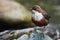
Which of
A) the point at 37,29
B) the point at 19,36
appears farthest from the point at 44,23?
the point at 19,36

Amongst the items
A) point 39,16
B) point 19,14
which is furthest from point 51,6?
point 19,14

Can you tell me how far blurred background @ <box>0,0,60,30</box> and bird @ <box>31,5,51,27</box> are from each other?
0.03 metres

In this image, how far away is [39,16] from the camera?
1.35 m

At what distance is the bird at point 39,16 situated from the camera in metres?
1.33

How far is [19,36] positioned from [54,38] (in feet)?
0.94

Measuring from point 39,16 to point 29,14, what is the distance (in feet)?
0.27

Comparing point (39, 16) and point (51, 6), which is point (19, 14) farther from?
point (51, 6)

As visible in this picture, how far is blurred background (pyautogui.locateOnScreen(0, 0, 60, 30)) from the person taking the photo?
130 cm

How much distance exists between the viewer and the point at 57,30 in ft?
4.46

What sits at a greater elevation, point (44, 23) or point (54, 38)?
point (44, 23)

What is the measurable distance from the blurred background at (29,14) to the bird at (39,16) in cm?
3

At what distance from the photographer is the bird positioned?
1.33 metres

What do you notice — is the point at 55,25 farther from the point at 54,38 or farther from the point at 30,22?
the point at 30,22

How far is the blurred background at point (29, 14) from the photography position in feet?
4.26
